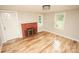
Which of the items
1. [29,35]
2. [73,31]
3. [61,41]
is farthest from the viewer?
[73,31]

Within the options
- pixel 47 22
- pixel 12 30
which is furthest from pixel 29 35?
pixel 47 22

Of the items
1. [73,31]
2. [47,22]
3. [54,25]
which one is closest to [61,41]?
[54,25]
